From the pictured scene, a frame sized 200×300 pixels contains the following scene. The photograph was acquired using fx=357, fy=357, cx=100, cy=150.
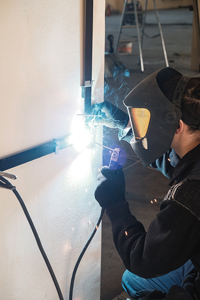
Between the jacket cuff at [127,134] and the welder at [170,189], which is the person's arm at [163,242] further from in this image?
the jacket cuff at [127,134]

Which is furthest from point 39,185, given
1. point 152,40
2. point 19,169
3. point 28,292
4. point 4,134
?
point 152,40

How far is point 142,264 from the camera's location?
1229 mm

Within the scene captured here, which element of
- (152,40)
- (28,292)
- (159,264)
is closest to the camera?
(159,264)

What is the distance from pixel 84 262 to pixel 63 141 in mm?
674

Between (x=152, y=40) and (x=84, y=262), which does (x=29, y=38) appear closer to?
(x=84, y=262)

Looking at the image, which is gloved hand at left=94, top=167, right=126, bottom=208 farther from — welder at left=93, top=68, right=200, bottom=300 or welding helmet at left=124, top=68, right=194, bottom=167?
welding helmet at left=124, top=68, right=194, bottom=167

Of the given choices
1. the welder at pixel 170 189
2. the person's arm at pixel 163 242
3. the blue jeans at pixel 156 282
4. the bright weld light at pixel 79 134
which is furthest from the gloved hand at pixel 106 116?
the blue jeans at pixel 156 282

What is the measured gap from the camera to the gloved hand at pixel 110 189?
1.42m

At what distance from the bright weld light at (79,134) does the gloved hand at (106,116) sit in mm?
34

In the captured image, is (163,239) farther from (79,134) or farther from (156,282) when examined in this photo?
(156,282)

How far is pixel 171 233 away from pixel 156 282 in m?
0.75

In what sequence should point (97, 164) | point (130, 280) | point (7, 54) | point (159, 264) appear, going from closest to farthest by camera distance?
point (7, 54) < point (159, 264) < point (97, 164) < point (130, 280)

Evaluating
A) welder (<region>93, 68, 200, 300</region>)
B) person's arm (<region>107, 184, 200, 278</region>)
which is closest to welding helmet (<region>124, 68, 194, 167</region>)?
welder (<region>93, 68, 200, 300</region>)

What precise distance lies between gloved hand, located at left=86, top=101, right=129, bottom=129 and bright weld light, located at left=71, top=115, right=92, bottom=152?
0.03 metres
